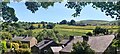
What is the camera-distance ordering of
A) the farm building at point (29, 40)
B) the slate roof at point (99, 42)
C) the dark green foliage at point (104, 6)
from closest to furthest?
the dark green foliage at point (104, 6)
the slate roof at point (99, 42)
the farm building at point (29, 40)

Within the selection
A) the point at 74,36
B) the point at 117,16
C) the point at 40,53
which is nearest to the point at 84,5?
the point at 117,16

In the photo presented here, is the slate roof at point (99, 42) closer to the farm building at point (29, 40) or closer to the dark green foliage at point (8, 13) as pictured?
the farm building at point (29, 40)

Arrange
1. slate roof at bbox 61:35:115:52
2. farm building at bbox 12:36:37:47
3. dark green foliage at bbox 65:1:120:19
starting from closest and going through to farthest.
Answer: dark green foliage at bbox 65:1:120:19
slate roof at bbox 61:35:115:52
farm building at bbox 12:36:37:47

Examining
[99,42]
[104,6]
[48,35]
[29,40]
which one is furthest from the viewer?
[29,40]

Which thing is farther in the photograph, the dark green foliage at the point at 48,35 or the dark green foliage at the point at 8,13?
the dark green foliage at the point at 48,35

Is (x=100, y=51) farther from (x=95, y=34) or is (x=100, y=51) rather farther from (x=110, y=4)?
(x=110, y=4)

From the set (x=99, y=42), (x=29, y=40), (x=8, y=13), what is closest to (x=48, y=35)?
(x=29, y=40)

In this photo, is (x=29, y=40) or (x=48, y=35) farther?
(x=29, y=40)

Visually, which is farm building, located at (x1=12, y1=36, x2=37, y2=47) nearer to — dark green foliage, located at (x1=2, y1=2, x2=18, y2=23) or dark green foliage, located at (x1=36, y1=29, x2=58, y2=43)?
dark green foliage, located at (x1=36, y1=29, x2=58, y2=43)

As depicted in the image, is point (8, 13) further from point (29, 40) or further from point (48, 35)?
point (29, 40)

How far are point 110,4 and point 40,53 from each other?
15.7m

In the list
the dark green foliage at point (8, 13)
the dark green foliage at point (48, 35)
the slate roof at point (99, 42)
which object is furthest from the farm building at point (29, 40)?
the dark green foliage at point (8, 13)

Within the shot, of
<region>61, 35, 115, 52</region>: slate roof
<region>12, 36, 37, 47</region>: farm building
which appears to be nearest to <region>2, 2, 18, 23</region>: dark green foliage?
<region>61, 35, 115, 52</region>: slate roof

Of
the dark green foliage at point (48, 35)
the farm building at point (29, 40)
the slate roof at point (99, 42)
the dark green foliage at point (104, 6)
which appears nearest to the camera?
the dark green foliage at point (104, 6)
